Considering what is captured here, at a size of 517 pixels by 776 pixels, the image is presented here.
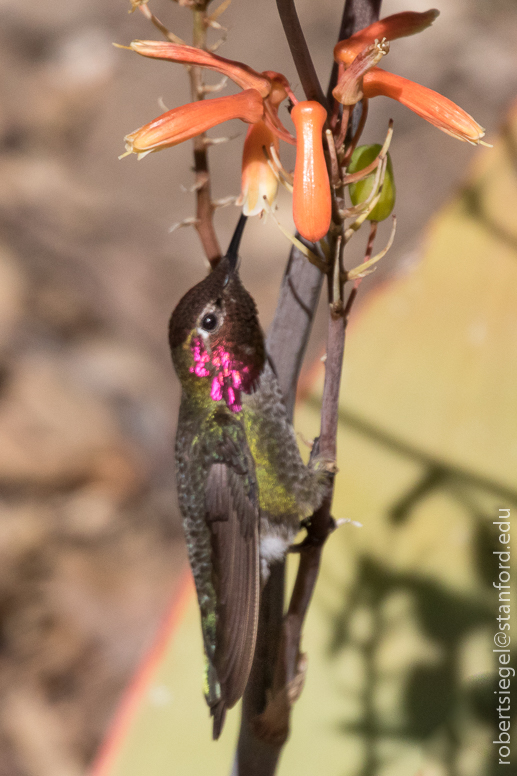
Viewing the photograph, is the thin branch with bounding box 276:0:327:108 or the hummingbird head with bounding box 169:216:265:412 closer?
the thin branch with bounding box 276:0:327:108

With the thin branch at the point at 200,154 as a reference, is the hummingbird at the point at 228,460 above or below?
below

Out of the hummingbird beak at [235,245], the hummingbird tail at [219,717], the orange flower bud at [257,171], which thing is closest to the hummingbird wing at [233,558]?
the hummingbird tail at [219,717]

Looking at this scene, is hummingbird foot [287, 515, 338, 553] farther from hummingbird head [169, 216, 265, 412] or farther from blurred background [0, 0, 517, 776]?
blurred background [0, 0, 517, 776]

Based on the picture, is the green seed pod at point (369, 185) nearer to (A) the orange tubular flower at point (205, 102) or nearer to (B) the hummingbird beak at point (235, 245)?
(A) the orange tubular flower at point (205, 102)

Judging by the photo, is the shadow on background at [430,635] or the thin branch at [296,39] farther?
the shadow on background at [430,635]

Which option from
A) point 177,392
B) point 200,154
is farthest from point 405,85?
point 177,392

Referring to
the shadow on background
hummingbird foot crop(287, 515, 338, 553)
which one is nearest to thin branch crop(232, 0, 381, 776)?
hummingbird foot crop(287, 515, 338, 553)

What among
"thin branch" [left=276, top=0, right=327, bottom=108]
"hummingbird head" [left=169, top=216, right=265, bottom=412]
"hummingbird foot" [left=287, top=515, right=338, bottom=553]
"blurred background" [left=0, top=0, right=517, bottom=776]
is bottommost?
"blurred background" [left=0, top=0, right=517, bottom=776]

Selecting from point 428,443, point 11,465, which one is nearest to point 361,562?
point 428,443

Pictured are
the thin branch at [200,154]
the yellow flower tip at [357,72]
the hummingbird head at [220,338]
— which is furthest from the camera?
the hummingbird head at [220,338]
